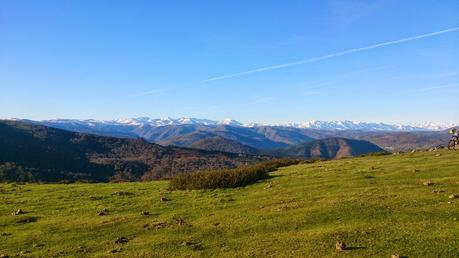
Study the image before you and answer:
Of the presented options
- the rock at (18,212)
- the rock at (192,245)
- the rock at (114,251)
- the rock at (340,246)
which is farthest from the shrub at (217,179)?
the rock at (340,246)

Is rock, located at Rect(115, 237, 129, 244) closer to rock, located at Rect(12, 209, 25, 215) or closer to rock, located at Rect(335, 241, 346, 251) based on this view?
rock, located at Rect(335, 241, 346, 251)

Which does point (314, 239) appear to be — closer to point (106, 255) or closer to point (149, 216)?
point (106, 255)

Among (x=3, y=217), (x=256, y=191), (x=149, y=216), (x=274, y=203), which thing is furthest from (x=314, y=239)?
(x=3, y=217)

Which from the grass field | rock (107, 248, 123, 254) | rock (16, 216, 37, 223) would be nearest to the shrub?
the grass field

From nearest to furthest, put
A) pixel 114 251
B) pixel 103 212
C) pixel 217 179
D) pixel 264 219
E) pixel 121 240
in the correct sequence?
pixel 114 251
pixel 121 240
pixel 264 219
pixel 103 212
pixel 217 179

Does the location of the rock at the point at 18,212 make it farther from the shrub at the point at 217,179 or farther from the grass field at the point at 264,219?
the shrub at the point at 217,179

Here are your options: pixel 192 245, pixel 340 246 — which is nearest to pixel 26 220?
pixel 192 245

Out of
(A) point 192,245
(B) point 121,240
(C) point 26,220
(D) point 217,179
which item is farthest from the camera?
(D) point 217,179

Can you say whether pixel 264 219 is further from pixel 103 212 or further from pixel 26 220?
pixel 26 220

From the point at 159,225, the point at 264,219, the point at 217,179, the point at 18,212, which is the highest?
the point at 217,179

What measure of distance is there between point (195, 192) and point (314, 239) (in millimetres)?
17116

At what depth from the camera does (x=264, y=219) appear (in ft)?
73.3

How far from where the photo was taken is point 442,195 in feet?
74.1

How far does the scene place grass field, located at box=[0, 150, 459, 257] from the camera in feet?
56.7
